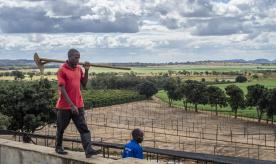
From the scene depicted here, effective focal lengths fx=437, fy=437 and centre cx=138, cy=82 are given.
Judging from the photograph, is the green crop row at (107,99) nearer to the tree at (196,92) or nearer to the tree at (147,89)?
the tree at (147,89)

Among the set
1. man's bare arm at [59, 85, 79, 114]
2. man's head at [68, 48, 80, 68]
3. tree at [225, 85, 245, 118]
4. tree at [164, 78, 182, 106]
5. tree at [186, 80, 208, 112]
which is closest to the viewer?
man's bare arm at [59, 85, 79, 114]

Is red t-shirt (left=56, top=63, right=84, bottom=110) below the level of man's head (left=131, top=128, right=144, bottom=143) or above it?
above

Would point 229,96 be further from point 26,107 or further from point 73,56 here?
point 73,56

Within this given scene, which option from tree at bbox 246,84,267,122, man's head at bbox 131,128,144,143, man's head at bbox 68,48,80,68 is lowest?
tree at bbox 246,84,267,122

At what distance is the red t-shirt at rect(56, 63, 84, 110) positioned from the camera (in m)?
6.50

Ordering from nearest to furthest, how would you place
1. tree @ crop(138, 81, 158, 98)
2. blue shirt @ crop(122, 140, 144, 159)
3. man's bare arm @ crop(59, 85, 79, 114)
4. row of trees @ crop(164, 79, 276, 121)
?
blue shirt @ crop(122, 140, 144, 159)
man's bare arm @ crop(59, 85, 79, 114)
row of trees @ crop(164, 79, 276, 121)
tree @ crop(138, 81, 158, 98)

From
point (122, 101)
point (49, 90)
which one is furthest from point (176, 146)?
point (122, 101)

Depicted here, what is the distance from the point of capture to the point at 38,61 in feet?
23.7

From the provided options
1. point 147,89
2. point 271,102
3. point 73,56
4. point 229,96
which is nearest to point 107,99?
point 147,89

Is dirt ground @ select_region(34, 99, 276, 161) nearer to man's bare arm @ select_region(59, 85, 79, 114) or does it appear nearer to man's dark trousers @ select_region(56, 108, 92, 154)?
man's dark trousers @ select_region(56, 108, 92, 154)

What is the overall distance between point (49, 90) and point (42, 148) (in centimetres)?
3190

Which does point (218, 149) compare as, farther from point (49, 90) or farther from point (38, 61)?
point (38, 61)

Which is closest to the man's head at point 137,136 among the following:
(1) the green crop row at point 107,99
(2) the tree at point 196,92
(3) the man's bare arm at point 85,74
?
(3) the man's bare arm at point 85,74

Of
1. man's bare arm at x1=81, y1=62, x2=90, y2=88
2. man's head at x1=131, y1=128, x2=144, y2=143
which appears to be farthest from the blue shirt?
man's bare arm at x1=81, y1=62, x2=90, y2=88
